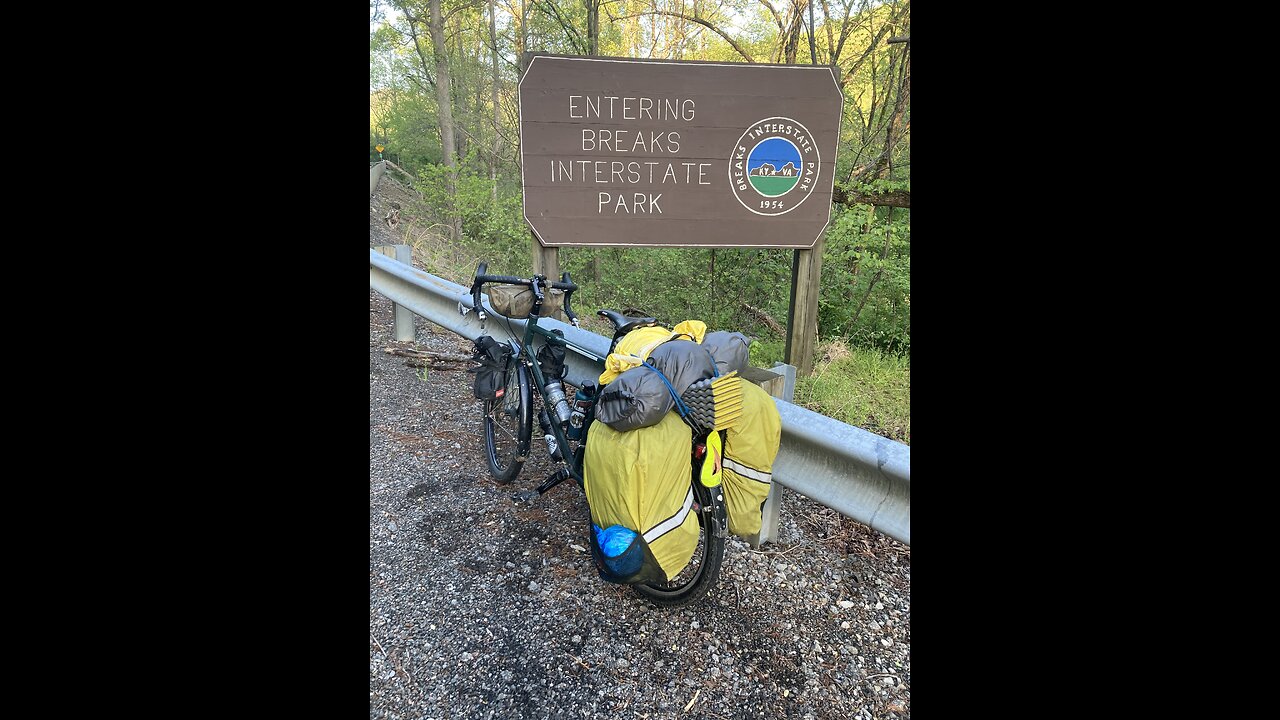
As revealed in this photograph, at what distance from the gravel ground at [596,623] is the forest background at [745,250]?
82cm

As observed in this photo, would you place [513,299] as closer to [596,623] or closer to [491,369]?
[491,369]

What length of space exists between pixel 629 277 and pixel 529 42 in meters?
7.67

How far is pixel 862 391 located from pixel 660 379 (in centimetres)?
296

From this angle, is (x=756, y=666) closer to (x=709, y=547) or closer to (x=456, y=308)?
(x=709, y=547)

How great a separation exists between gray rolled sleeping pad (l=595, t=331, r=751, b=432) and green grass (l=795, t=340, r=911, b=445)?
1.82 m

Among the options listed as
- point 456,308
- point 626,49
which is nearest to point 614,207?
point 456,308

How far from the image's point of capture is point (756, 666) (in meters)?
2.03

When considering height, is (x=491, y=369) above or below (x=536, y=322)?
below

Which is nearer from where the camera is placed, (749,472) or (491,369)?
(749,472)

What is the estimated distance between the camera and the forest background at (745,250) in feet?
18.5

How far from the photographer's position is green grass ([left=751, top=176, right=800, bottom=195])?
4.07 m

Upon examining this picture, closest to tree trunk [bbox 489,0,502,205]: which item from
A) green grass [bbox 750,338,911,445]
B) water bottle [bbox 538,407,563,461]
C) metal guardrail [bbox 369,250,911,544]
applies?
green grass [bbox 750,338,911,445]

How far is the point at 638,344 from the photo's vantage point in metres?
2.44

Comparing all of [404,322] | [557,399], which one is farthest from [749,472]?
[404,322]
